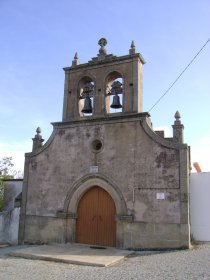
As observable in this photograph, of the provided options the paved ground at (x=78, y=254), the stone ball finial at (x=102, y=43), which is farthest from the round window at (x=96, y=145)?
the stone ball finial at (x=102, y=43)

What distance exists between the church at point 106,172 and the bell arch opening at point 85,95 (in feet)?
0.13

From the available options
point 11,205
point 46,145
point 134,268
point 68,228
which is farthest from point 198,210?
point 11,205

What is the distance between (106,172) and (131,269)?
4090mm

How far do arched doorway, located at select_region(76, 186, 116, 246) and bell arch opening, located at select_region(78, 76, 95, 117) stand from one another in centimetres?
306

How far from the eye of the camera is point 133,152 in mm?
11125

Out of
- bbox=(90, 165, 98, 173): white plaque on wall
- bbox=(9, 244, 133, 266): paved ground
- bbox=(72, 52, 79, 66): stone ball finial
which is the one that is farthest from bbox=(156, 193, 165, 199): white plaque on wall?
bbox=(72, 52, 79, 66): stone ball finial

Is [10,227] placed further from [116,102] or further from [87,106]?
[116,102]

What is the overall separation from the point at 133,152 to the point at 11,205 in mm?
7835

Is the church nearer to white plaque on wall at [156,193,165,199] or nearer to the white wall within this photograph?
white plaque on wall at [156,193,165,199]

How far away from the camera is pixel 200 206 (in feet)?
35.7

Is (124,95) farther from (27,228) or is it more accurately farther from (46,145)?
(27,228)

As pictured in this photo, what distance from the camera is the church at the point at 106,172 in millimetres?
10414

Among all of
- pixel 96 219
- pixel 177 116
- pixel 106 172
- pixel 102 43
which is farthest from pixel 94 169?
pixel 102 43

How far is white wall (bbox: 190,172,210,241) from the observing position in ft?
35.3
